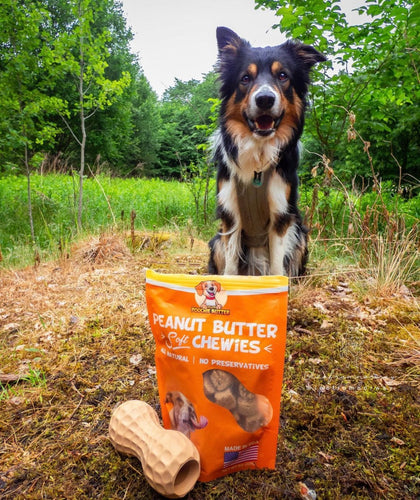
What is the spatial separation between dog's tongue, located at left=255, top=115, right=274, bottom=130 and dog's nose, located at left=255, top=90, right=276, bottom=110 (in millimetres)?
94

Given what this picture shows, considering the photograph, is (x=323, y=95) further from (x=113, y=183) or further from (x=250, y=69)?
(x=113, y=183)

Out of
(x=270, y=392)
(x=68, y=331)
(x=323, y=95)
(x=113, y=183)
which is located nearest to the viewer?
(x=270, y=392)

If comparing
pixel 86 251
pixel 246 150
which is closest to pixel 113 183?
pixel 86 251

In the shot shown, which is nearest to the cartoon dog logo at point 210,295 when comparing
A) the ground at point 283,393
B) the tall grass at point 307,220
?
the ground at point 283,393

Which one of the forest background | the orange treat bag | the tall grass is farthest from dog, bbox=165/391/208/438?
the forest background

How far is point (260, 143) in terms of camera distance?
2.28 m

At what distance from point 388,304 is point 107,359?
6.16 feet

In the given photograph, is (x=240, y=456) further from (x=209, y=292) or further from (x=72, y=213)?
(x=72, y=213)

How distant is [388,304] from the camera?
90.7 inches

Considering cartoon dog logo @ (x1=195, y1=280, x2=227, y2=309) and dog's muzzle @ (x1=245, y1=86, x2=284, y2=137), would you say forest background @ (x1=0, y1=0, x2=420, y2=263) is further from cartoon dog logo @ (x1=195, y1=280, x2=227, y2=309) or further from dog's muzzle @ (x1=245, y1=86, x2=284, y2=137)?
cartoon dog logo @ (x1=195, y1=280, x2=227, y2=309)

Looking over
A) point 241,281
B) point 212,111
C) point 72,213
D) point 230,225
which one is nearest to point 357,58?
point 212,111

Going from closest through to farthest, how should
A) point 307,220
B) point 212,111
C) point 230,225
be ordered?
point 230,225 → point 307,220 → point 212,111

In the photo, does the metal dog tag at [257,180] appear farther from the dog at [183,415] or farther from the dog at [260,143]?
the dog at [183,415]

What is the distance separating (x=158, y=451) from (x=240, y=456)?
0.91ft
